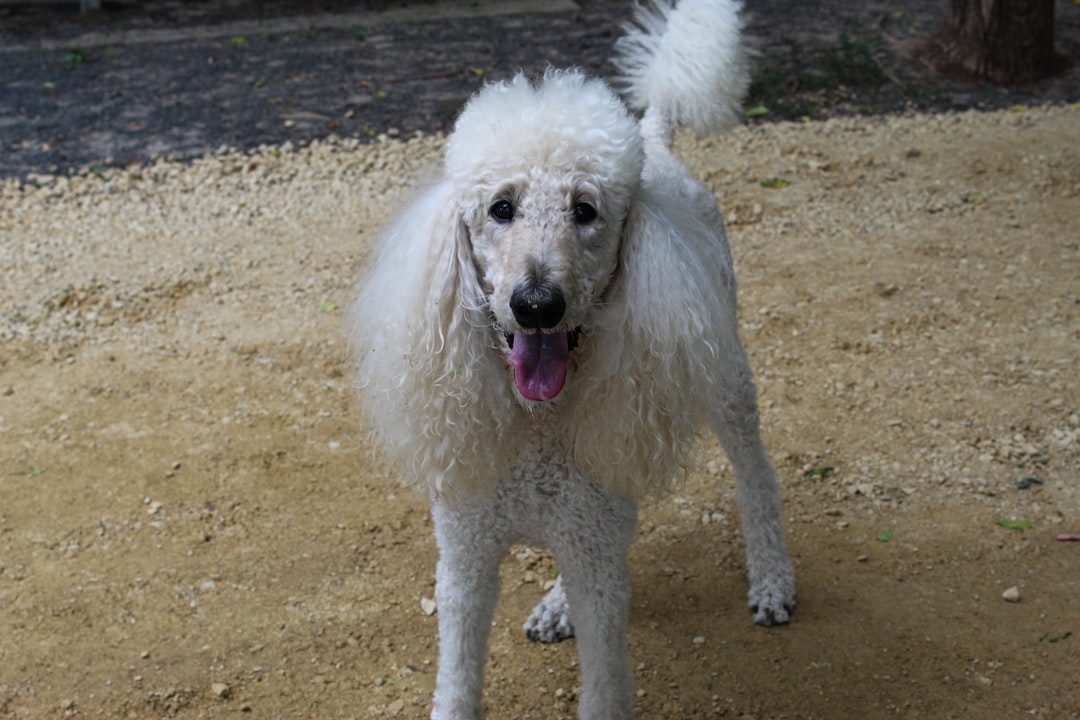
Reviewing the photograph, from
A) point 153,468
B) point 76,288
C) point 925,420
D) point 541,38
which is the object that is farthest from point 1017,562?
point 541,38

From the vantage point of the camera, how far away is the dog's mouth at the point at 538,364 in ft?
6.50

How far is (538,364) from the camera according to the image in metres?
1.98

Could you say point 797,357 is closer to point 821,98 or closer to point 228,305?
point 228,305

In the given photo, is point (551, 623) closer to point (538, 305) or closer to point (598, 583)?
point (598, 583)

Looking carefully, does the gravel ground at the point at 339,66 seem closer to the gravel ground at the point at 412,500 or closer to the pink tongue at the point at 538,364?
the gravel ground at the point at 412,500

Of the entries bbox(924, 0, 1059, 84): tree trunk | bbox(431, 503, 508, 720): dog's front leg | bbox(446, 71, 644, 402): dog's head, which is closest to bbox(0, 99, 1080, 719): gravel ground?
bbox(431, 503, 508, 720): dog's front leg

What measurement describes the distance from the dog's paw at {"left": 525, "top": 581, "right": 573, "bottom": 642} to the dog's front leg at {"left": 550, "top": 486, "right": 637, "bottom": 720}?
0.52 meters

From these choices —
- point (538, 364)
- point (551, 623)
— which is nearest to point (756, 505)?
point (551, 623)

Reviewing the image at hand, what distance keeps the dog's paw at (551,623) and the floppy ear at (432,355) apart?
2.65 ft

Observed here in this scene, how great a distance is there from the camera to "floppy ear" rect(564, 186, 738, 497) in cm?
198

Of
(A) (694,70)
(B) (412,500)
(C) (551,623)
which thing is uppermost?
(A) (694,70)

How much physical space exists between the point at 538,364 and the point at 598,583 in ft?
1.83

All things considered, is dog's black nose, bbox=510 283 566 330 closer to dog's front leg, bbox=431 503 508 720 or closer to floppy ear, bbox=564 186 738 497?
floppy ear, bbox=564 186 738 497

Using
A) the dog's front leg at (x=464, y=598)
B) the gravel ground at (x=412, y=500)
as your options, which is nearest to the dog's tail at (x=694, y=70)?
the gravel ground at (x=412, y=500)
